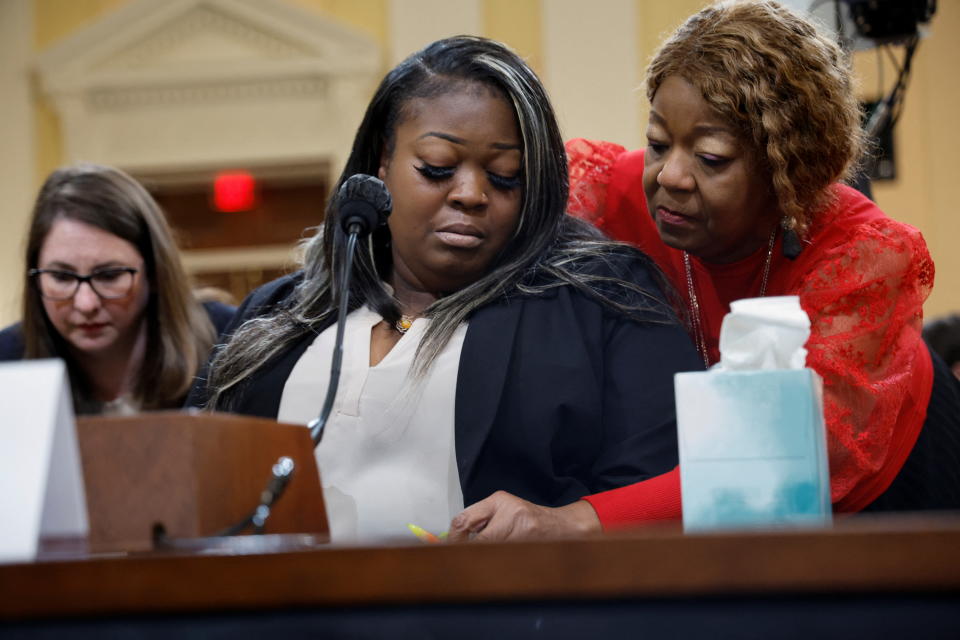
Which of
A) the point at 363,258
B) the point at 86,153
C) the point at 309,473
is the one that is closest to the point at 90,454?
the point at 309,473

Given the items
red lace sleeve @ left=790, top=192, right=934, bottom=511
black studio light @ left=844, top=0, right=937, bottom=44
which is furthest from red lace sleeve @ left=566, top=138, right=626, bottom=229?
black studio light @ left=844, top=0, right=937, bottom=44

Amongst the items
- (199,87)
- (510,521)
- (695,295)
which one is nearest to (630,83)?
(199,87)

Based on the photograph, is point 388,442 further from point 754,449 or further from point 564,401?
point 754,449

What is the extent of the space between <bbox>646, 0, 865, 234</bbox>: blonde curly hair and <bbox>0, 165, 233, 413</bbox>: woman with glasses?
1.27m

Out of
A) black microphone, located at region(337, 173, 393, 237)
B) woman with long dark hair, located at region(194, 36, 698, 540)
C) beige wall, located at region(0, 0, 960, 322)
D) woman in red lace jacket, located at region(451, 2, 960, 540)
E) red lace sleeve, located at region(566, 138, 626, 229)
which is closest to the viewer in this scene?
black microphone, located at region(337, 173, 393, 237)

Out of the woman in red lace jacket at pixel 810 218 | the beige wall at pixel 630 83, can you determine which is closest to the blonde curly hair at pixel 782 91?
the woman in red lace jacket at pixel 810 218

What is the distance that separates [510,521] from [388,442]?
0.91ft

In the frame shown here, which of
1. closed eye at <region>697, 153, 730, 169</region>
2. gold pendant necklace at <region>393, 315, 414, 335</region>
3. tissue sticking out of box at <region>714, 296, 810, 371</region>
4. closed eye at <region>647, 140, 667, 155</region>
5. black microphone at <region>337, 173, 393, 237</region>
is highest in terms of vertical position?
closed eye at <region>647, 140, 667, 155</region>

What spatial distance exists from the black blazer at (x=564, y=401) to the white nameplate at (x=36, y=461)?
745mm

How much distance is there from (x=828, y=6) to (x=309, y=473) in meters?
2.02

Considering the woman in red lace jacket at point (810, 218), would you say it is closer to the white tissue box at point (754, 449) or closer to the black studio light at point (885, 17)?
the white tissue box at point (754, 449)

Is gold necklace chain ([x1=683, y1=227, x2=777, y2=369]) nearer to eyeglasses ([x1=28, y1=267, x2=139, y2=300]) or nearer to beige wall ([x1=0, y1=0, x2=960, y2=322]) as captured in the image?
eyeglasses ([x1=28, y1=267, x2=139, y2=300])

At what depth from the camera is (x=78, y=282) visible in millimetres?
2420

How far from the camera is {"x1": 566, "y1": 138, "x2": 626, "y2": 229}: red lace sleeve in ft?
6.61
